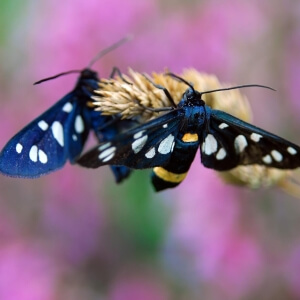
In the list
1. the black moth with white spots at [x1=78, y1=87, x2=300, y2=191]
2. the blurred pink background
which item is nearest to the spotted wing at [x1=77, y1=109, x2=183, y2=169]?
the black moth with white spots at [x1=78, y1=87, x2=300, y2=191]

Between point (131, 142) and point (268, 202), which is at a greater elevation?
point (131, 142)

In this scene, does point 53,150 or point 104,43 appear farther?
point 104,43

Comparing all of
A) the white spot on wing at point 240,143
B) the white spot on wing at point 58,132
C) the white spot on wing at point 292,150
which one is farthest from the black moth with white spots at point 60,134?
the white spot on wing at point 292,150

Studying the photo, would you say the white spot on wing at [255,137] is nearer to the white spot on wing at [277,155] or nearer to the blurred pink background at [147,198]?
the white spot on wing at [277,155]

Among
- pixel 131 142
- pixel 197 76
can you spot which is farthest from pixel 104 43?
pixel 131 142

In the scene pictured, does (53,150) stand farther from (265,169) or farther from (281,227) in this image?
(281,227)

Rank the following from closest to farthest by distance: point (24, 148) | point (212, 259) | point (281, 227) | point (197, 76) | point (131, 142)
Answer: point (131, 142) → point (24, 148) → point (197, 76) → point (212, 259) → point (281, 227)

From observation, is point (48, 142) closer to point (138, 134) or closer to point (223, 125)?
point (138, 134)

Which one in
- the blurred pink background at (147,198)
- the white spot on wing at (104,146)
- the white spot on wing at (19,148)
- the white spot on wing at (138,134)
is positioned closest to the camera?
the white spot on wing at (104,146)
